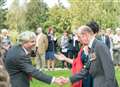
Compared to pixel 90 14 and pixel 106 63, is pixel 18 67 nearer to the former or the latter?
pixel 106 63

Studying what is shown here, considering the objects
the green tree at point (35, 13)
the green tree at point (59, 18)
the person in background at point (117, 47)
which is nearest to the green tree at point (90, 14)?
the green tree at point (59, 18)

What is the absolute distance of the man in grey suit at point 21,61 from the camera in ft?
22.6

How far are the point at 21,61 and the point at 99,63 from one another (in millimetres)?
1132

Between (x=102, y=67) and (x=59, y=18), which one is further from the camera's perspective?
(x=59, y=18)

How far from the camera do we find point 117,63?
21.6m

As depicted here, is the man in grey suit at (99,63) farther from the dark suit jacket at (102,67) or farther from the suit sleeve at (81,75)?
the suit sleeve at (81,75)

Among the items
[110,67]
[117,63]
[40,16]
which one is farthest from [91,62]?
[40,16]

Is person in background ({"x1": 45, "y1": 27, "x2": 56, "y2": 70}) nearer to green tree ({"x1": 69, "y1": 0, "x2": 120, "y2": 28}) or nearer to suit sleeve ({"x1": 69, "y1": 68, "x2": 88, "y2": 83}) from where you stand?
suit sleeve ({"x1": 69, "y1": 68, "x2": 88, "y2": 83})

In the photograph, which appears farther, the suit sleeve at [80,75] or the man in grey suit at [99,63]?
the suit sleeve at [80,75]

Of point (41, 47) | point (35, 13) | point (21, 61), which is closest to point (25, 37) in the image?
point (21, 61)

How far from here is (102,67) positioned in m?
6.82

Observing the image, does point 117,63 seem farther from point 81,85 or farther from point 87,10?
point 87,10

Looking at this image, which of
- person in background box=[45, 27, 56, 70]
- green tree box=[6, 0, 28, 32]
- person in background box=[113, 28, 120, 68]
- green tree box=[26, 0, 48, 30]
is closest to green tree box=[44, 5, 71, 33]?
green tree box=[26, 0, 48, 30]

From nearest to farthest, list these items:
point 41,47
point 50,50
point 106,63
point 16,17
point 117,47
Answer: point 106,63
point 41,47
point 50,50
point 117,47
point 16,17
